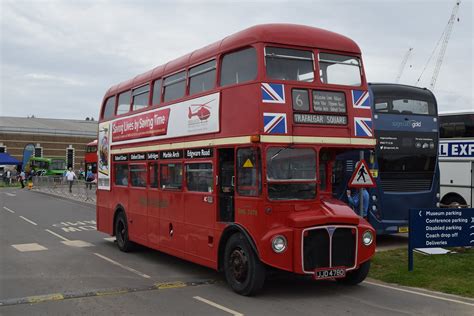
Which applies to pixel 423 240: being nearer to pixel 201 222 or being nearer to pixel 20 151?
pixel 201 222

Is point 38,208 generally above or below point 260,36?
below

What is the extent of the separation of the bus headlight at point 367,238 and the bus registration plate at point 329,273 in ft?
2.00

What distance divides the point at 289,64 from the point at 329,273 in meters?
3.37

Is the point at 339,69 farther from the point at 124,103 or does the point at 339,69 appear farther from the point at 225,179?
the point at 124,103

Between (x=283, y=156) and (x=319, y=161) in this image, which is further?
(x=319, y=161)

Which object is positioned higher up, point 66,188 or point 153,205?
point 153,205

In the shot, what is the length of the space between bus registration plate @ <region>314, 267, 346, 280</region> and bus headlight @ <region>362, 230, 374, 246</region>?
608 millimetres

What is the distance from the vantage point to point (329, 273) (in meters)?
8.14

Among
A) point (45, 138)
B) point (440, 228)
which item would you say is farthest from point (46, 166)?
point (440, 228)

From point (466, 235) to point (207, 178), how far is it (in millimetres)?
5425

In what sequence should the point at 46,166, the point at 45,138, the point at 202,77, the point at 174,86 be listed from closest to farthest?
the point at 202,77 → the point at 174,86 → the point at 46,166 → the point at 45,138

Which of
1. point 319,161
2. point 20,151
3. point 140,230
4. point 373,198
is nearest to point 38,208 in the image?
point 140,230

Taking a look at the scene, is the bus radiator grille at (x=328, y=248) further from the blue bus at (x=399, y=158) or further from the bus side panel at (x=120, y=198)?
the bus side panel at (x=120, y=198)

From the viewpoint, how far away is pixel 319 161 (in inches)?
357
